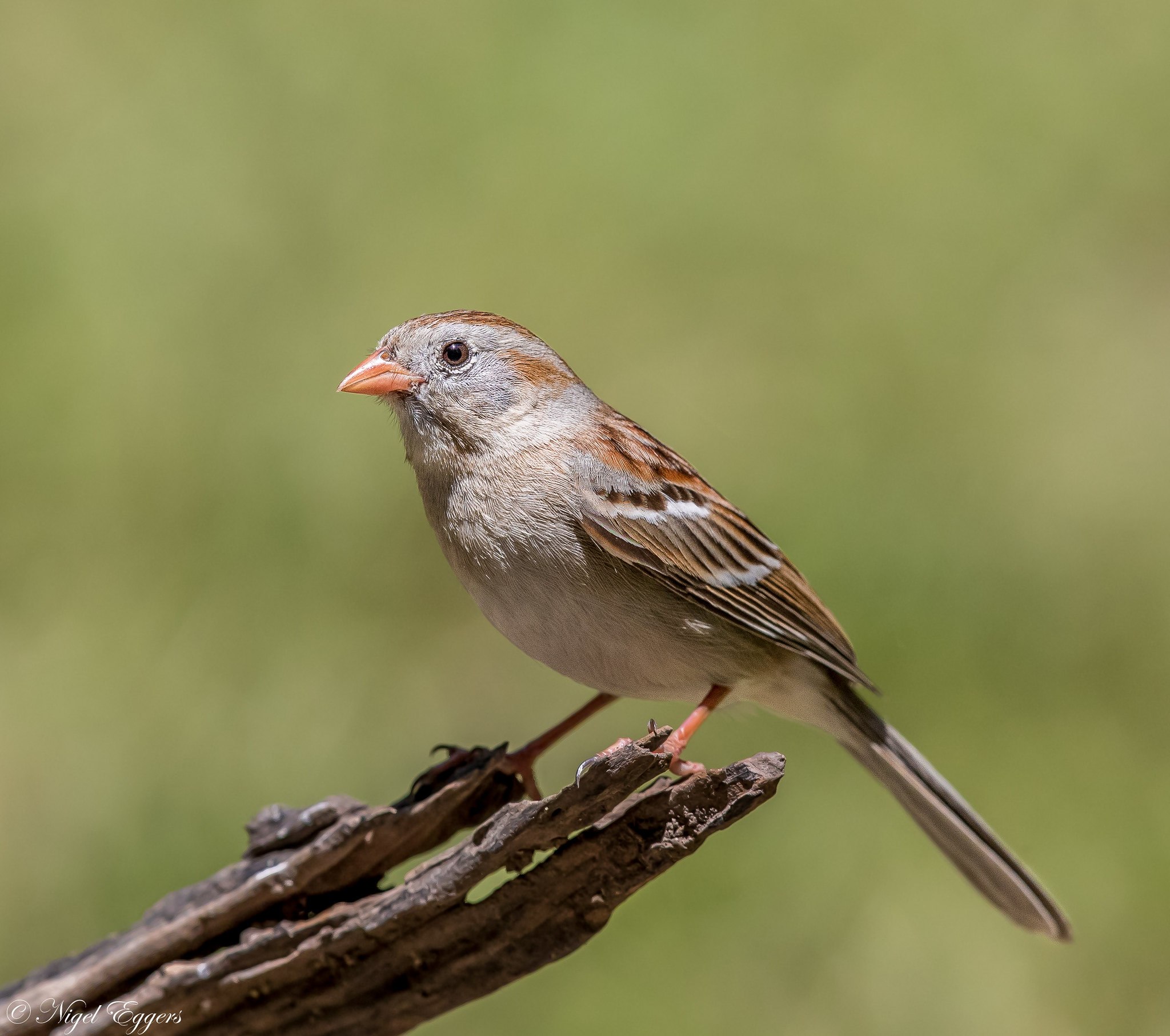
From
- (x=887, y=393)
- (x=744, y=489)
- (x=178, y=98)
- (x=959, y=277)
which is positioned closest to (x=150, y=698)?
(x=744, y=489)

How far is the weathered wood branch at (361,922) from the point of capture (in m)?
2.29

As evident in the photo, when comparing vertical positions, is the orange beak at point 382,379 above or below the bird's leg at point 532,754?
above

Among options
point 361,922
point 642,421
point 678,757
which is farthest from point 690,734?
point 642,421

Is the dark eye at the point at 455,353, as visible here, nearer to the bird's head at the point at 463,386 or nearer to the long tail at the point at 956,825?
the bird's head at the point at 463,386

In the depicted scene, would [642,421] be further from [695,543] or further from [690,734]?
[690,734]

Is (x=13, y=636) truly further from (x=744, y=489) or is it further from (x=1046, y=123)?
(x=1046, y=123)

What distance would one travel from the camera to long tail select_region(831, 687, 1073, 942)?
300cm

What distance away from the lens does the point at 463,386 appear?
8.89 ft

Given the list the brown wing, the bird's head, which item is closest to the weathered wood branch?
the brown wing

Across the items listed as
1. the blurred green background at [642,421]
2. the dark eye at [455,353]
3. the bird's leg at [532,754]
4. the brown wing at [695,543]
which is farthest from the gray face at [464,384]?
the blurred green background at [642,421]

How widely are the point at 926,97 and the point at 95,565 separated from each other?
3.65 meters

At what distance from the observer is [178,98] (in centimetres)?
506

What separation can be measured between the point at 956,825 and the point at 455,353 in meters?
1.62

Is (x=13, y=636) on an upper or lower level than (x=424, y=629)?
upper
